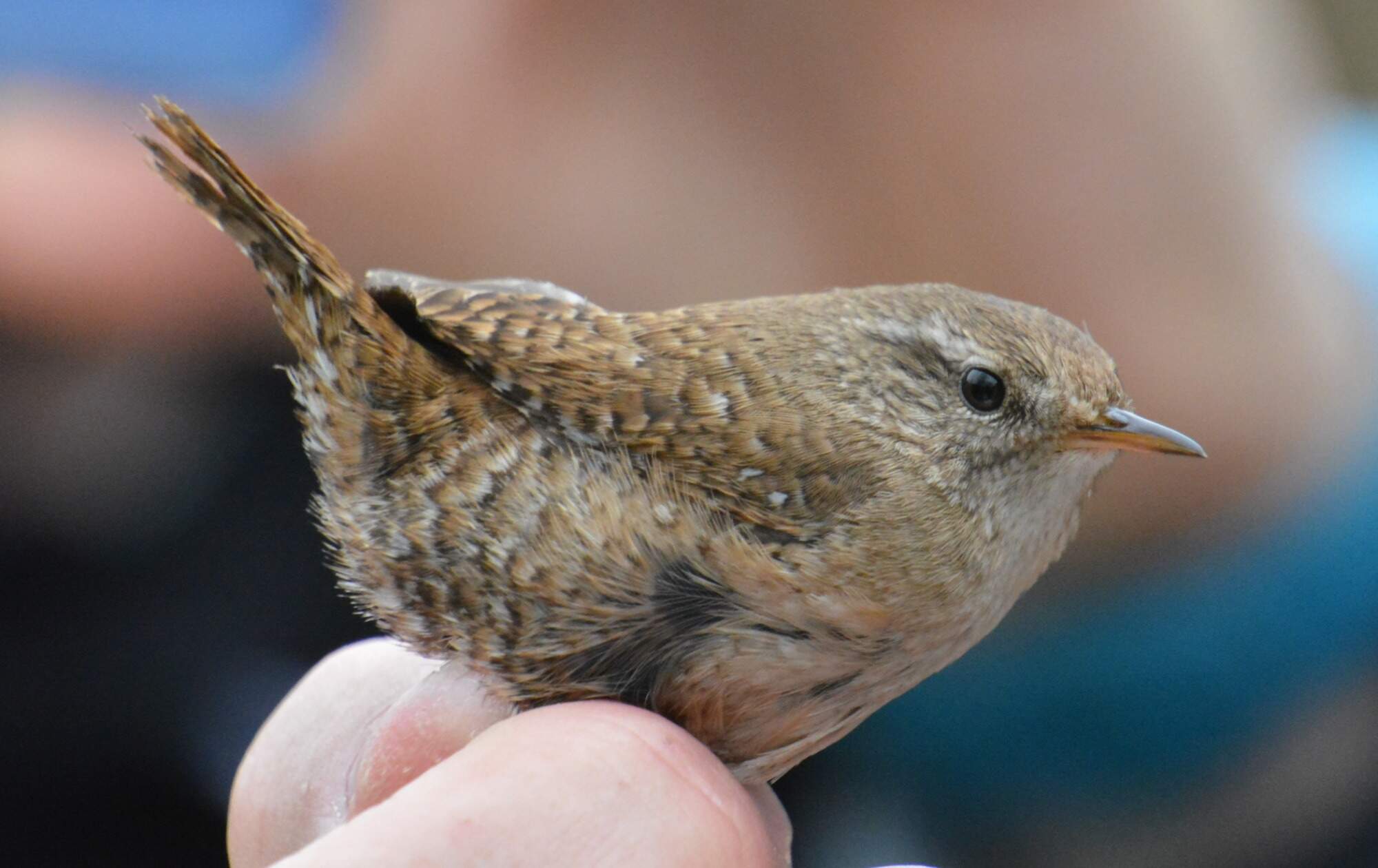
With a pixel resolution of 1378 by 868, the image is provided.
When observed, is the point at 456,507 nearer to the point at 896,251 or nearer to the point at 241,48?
the point at 896,251

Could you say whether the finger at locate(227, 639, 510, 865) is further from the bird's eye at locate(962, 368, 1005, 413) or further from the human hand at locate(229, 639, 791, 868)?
the bird's eye at locate(962, 368, 1005, 413)

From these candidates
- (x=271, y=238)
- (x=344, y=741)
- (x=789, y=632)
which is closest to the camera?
(x=789, y=632)

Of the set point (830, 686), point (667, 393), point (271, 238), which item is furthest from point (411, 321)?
point (830, 686)

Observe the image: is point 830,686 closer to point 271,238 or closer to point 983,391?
point 983,391

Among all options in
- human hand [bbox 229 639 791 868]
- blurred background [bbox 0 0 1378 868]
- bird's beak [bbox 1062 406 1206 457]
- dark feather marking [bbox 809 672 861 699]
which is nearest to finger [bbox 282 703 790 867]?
human hand [bbox 229 639 791 868]

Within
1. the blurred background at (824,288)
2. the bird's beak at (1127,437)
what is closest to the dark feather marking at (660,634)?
the bird's beak at (1127,437)
